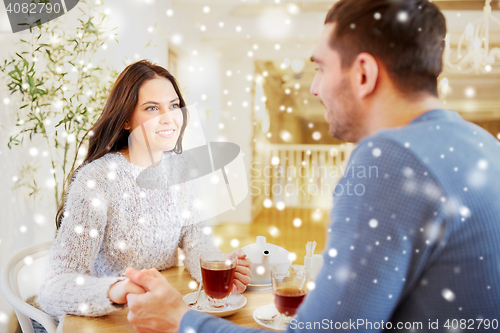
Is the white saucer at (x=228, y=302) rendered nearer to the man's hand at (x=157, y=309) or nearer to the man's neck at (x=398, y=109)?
the man's hand at (x=157, y=309)

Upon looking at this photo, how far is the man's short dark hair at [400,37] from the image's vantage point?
2.07ft

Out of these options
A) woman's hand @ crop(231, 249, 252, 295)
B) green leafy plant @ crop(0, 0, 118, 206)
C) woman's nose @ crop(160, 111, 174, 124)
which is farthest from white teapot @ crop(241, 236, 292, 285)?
green leafy plant @ crop(0, 0, 118, 206)

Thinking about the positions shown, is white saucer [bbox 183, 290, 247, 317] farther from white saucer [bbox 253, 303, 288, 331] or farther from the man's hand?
the man's hand

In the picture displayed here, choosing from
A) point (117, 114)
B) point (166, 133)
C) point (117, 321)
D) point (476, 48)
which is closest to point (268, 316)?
point (117, 321)

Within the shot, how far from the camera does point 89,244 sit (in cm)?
101

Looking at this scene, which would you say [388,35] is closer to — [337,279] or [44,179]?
[337,279]

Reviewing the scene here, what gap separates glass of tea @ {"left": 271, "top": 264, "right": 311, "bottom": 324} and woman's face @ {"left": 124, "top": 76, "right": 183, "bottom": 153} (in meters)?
0.73

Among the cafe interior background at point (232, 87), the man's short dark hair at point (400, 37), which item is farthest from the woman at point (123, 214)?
the cafe interior background at point (232, 87)

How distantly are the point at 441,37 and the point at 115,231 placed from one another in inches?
38.4

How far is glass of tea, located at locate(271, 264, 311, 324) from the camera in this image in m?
0.78

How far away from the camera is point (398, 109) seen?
0.63 m

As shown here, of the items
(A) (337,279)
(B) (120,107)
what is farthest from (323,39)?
(B) (120,107)

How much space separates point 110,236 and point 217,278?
0.46 meters

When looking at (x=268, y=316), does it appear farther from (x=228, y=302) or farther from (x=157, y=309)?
(x=157, y=309)
